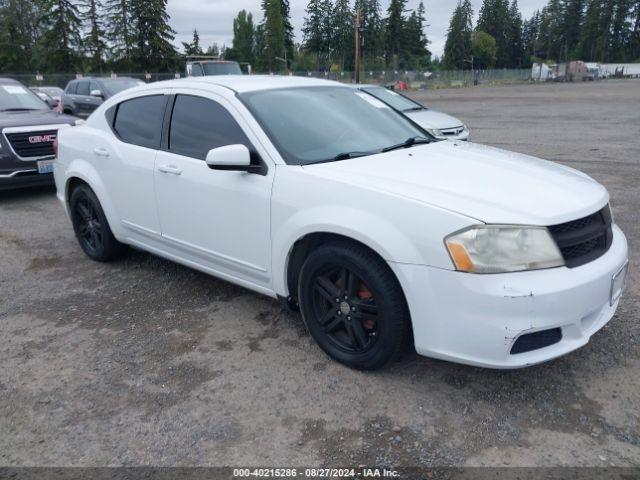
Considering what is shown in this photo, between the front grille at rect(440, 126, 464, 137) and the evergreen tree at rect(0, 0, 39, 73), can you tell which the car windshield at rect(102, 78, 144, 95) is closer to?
the front grille at rect(440, 126, 464, 137)

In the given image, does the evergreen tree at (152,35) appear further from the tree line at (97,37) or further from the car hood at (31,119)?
the car hood at (31,119)

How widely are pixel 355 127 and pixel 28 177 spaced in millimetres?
5884

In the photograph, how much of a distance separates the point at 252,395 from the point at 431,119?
8066 mm

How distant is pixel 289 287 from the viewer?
3543 mm

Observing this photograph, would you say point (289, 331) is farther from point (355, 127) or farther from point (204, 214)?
point (355, 127)

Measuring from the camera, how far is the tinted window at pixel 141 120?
4348mm

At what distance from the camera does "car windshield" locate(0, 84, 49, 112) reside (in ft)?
28.8

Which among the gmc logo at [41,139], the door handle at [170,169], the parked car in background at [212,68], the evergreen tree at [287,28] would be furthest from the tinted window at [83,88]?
the evergreen tree at [287,28]

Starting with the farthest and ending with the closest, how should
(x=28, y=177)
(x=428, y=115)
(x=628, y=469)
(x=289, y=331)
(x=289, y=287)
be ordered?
(x=428, y=115) → (x=28, y=177) → (x=289, y=331) → (x=289, y=287) → (x=628, y=469)

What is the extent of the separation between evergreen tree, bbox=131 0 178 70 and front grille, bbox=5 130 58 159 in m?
54.5

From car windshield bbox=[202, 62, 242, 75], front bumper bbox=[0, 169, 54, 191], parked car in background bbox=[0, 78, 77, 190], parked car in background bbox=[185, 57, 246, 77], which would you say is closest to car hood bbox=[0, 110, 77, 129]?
parked car in background bbox=[0, 78, 77, 190]

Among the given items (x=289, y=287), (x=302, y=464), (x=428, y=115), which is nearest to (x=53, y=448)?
(x=302, y=464)

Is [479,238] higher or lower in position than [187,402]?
higher

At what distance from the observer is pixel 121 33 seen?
5778 centimetres
